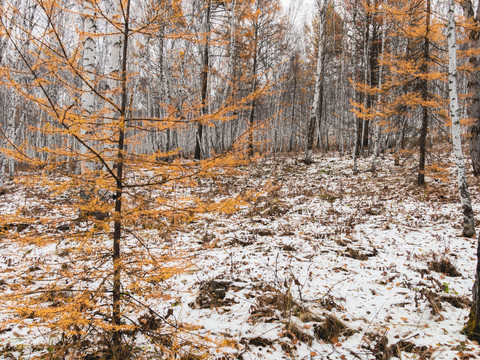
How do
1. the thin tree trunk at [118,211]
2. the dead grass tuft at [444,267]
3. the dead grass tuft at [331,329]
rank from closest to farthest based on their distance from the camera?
the thin tree trunk at [118,211], the dead grass tuft at [331,329], the dead grass tuft at [444,267]

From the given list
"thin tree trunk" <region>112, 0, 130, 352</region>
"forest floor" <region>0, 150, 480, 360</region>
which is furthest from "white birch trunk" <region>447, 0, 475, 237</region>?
"thin tree trunk" <region>112, 0, 130, 352</region>

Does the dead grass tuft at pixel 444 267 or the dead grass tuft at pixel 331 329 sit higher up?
the dead grass tuft at pixel 444 267

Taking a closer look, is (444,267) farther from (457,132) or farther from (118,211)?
(118,211)

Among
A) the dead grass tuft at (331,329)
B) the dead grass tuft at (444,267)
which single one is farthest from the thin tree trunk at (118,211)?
the dead grass tuft at (444,267)

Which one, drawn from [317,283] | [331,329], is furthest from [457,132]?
[331,329]

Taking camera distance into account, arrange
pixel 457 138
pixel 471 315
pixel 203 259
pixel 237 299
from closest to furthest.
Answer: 1. pixel 471 315
2. pixel 237 299
3. pixel 203 259
4. pixel 457 138

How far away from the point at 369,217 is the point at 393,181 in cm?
461

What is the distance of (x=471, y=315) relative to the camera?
2740mm

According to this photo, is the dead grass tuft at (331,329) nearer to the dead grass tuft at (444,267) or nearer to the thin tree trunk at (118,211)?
the thin tree trunk at (118,211)

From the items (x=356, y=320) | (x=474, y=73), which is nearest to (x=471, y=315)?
(x=356, y=320)

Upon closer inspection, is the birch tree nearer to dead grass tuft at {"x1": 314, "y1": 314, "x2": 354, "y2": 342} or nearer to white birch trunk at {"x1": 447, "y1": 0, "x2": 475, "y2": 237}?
white birch trunk at {"x1": 447, "y1": 0, "x2": 475, "y2": 237}

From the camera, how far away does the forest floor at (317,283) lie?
2.76 m

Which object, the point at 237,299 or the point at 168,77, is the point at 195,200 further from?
the point at 168,77

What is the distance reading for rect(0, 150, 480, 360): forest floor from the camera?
2.76m
